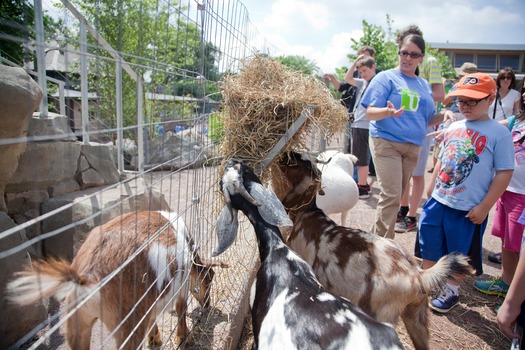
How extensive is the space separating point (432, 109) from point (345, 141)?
151 inches

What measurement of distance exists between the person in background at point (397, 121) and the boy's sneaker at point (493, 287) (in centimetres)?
93

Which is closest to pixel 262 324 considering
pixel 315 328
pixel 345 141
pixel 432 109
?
pixel 315 328

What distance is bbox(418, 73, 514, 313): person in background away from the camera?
2764 mm

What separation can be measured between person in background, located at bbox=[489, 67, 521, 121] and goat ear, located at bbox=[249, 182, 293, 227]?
407cm

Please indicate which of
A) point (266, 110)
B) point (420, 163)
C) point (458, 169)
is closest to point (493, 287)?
point (458, 169)

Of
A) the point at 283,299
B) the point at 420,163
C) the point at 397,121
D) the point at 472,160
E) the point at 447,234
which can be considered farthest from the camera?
the point at 420,163

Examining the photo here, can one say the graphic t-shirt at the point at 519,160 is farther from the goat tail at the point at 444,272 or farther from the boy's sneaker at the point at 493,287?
the goat tail at the point at 444,272

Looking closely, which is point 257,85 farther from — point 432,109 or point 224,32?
point 432,109

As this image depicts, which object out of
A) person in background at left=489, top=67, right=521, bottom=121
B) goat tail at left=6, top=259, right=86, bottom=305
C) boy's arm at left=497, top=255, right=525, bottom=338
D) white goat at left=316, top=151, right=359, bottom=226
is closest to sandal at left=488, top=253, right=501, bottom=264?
white goat at left=316, top=151, right=359, bottom=226

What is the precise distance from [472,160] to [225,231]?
201 centimetres

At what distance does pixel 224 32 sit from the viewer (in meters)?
2.68

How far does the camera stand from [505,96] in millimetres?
4969

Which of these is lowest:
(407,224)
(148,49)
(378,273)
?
(407,224)

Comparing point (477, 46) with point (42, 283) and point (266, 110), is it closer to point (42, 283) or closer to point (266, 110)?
point (266, 110)
